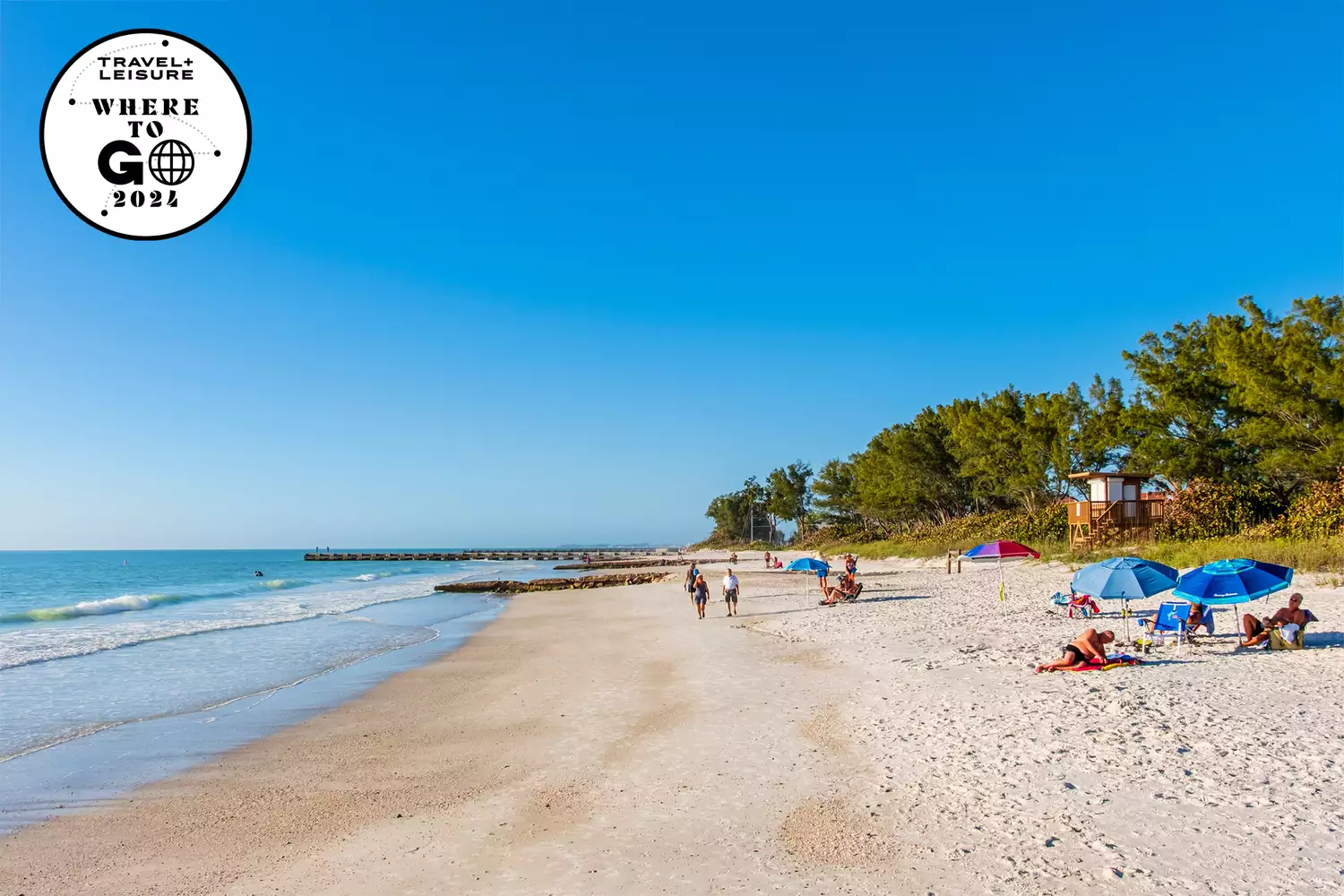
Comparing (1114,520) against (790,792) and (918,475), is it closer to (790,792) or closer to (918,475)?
(918,475)

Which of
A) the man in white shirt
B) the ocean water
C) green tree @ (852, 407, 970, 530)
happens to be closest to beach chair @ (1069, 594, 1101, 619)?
the man in white shirt

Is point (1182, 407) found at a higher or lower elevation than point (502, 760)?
higher

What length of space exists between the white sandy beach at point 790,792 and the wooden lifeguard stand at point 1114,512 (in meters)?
19.5

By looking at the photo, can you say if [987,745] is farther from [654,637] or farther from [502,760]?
[654,637]

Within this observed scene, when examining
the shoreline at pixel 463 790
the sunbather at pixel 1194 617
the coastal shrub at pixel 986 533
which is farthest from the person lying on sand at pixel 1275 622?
the coastal shrub at pixel 986 533

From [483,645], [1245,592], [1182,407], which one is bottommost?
[483,645]

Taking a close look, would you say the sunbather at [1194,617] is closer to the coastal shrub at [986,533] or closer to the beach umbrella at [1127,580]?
the beach umbrella at [1127,580]

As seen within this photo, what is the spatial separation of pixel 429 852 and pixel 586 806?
5.19 feet

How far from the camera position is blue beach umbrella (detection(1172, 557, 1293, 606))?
12195mm

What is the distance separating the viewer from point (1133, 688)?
33.8ft

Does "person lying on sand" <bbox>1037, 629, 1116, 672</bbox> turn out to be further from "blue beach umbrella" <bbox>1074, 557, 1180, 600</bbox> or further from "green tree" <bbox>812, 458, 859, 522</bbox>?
"green tree" <bbox>812, 458, 859, 522</bbox>

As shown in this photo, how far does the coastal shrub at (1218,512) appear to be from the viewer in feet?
95.8

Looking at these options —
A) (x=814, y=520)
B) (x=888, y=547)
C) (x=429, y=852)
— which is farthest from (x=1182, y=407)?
(x=814, y=520)

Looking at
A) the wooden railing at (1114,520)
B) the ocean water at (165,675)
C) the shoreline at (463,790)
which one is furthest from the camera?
the wooden railing at (1114,520)
